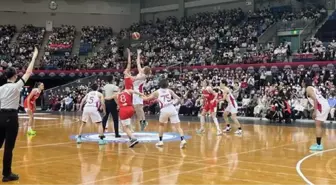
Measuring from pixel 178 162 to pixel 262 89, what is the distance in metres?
15.2

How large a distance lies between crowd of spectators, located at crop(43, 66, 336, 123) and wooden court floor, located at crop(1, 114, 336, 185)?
7.69 metres

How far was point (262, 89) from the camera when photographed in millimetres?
22812

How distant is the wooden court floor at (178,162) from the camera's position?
686 centimetres

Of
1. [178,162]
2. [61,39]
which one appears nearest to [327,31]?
[178,162]

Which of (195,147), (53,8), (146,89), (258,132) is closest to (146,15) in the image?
(53,8)

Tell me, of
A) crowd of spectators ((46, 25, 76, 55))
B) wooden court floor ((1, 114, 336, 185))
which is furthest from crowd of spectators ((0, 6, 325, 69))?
wooden court floor ((1, 114, 336, 185))

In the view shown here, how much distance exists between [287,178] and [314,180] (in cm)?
42

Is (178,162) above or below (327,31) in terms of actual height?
below

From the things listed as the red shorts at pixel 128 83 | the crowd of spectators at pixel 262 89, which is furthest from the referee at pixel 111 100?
the crowd of spectators at pixel 262 89

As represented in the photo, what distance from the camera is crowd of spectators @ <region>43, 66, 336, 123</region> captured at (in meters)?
20.0

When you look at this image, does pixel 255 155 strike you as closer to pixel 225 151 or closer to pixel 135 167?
pixel 225 151

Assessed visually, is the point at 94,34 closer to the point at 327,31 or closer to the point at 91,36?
the point at 91,36

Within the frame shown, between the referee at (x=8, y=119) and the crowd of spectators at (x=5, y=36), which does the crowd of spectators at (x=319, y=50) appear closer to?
the referee at (x=8, y=119)

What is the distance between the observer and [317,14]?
30.0 m
